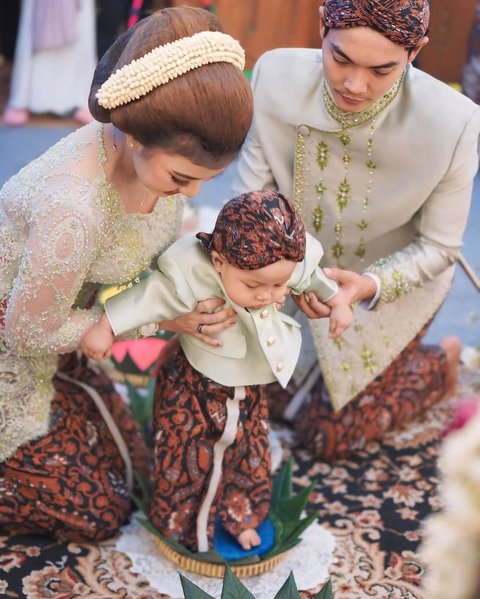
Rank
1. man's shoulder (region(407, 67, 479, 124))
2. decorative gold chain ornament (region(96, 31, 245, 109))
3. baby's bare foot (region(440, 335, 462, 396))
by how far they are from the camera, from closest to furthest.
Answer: decorative gold chain ornament (region(96, 31, 245, 109)) < man's shoulder (region(407, 67, 479, 124)) < baby's bare foot (region(440, 335, 462, 396))

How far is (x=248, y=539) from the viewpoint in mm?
2334

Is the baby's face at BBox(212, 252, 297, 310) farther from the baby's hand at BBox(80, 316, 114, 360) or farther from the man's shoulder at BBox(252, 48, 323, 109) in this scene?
the man's shoulder at BBox(252, 48, 323, 109)

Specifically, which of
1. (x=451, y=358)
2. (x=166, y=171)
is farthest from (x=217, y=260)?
(x=451, y=358)

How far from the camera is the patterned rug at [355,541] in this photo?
2.28 m

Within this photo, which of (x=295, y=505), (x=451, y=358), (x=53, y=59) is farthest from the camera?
(x=53, y=59)

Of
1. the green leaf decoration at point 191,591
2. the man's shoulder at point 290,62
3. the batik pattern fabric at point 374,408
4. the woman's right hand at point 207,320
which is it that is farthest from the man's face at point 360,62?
the green leaf decoration at point 191,591

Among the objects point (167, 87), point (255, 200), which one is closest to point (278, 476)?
point (255, 200)

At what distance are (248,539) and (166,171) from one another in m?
0.91

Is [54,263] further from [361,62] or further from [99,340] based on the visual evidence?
[361,62]

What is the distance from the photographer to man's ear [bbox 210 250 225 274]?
6.73 feet

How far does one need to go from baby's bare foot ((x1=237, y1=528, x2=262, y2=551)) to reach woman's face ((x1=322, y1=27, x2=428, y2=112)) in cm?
104

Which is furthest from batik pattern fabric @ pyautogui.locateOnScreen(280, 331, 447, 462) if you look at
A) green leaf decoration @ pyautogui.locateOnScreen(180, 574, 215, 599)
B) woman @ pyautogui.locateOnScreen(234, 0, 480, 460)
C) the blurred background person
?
the blurred background person

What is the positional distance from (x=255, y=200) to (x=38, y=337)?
55 cm

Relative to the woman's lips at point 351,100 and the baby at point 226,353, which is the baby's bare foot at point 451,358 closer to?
the baby at point 226,353
